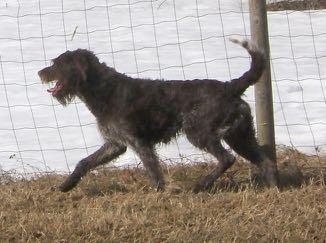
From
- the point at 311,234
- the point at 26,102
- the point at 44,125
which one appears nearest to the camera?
the point at 311,234

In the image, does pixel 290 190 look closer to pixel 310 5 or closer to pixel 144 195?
pixel 144 195

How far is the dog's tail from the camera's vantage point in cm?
782

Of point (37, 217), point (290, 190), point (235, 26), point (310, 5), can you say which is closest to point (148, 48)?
point (235, 26)

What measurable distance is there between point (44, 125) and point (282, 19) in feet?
20.8

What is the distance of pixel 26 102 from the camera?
11.6 meters

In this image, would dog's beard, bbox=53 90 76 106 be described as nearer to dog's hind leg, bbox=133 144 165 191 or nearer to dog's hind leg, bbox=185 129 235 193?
dog's hind leg, bbox=133 144 165 191

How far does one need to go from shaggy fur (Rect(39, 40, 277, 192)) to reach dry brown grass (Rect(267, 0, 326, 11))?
8954 millimetres

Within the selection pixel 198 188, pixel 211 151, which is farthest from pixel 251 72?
pixel 198 188

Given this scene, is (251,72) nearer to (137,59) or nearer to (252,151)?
(252,151)

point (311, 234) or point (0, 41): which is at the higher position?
point (0, 41)

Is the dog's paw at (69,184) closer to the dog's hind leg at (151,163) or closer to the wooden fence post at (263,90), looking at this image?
the dog's hind leg at (151,163)

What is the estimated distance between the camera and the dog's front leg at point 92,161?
809 cm

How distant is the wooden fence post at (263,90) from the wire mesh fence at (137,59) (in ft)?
3.02

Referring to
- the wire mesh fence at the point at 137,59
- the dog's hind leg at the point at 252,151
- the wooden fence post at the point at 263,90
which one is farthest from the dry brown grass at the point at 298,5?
the dog's hind leg at the point at 252,151
